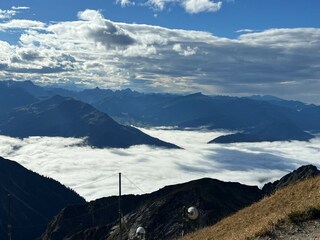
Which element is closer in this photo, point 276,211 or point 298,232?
point 298,232

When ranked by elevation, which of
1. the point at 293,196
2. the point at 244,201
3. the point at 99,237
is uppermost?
the point at 293,196

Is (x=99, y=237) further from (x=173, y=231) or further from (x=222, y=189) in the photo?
(x=222, y=189)

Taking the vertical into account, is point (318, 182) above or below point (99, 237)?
above

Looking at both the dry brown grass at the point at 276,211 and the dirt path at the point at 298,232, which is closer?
the dirt path at the point at 298,232

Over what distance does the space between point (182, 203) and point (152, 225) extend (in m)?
16.1

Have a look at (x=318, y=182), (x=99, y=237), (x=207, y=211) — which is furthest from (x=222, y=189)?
(x=318, y=182)

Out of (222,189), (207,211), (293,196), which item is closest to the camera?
(293,196)

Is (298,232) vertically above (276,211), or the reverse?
(298,232)

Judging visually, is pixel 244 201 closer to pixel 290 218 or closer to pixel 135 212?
pixel 135 212

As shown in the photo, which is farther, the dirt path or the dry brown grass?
the dry brown grass

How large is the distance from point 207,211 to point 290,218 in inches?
5735

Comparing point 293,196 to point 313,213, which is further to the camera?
point 293,196

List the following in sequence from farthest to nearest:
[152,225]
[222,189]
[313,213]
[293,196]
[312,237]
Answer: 1. [222,189]
2. [152,225]
3. [293,196]
4. [313,213]
5. [312,237]

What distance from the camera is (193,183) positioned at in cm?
19775
